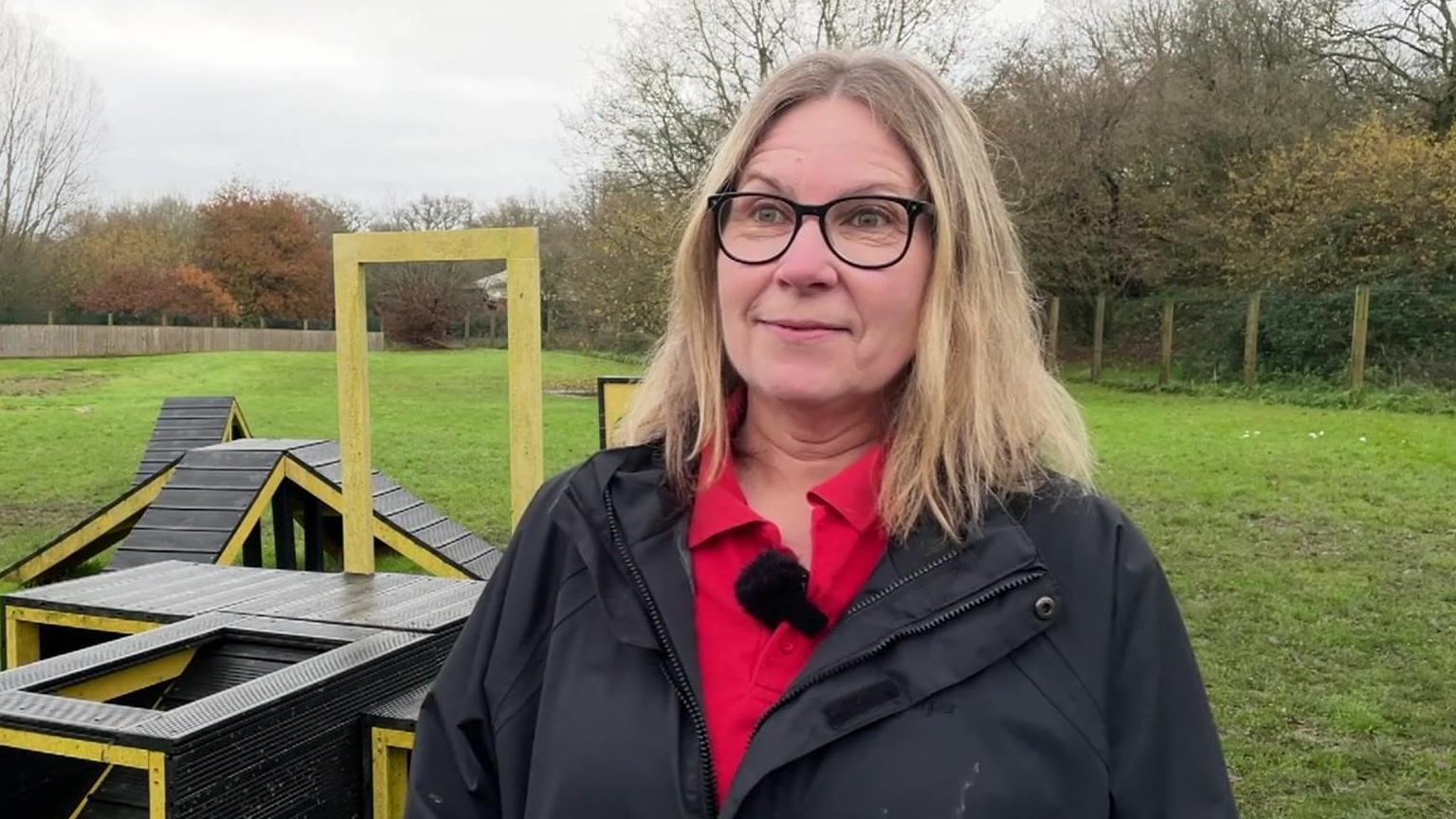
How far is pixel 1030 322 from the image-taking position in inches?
67.4

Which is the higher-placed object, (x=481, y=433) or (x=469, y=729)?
Result: (x=469, y=729)

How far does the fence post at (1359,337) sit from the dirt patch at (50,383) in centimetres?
2249

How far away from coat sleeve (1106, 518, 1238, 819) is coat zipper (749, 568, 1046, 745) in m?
0.13

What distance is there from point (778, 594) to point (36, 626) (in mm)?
3086

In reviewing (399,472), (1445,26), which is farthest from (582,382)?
(1445,26)

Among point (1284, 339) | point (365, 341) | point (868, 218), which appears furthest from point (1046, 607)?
point (1284, 339)

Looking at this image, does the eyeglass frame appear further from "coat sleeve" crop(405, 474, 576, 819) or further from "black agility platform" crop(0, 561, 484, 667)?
"black agility platform" crop(0, 561, 484, 667)

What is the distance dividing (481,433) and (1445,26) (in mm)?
17642

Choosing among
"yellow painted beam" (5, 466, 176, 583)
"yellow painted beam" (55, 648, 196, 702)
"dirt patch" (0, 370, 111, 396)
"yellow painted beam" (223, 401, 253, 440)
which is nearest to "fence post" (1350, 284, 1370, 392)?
"yellow painted beam" (223, 401, 253, 440)

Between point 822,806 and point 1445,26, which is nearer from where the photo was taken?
point 822,806

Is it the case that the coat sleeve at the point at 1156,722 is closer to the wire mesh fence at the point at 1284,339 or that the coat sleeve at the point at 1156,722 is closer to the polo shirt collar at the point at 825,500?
the polo shirt collar at the point at 825,500

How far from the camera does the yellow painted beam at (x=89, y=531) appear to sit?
22.3ft

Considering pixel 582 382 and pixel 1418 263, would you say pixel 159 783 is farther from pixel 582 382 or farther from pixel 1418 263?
pixel 582 382

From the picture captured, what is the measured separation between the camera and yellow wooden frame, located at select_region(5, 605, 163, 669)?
3.43 metres
